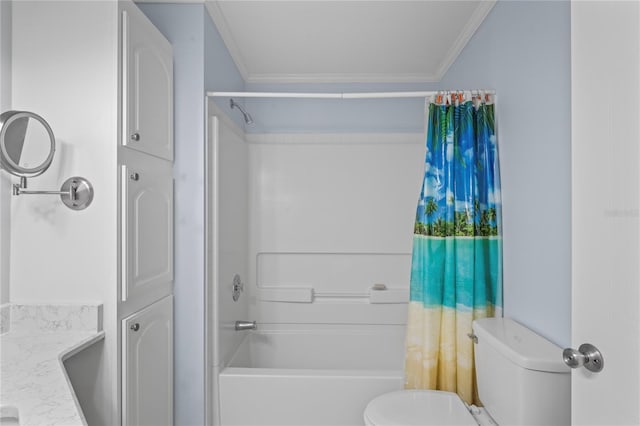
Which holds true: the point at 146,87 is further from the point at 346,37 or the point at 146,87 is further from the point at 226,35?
the point at 346,37

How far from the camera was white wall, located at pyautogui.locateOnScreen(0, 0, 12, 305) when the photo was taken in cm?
149

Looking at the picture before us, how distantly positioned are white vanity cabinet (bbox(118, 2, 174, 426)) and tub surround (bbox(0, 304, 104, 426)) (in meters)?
0.14

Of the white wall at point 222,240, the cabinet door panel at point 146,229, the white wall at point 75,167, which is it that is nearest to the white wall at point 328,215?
the white wall at point 222,240

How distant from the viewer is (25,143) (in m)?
1.42

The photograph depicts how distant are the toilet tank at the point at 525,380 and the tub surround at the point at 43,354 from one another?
1290 millimetres

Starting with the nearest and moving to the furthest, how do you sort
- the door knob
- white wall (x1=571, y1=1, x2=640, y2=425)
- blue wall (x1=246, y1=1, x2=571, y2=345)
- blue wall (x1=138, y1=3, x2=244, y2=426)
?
white wall (x1=571, y1=1, x2=640, y2=425) < the door knob < blue wall (x1=246, y1=1, x2=571, y2=345) < blue wall (x1=138, y1=3, x2=244, y2=426)

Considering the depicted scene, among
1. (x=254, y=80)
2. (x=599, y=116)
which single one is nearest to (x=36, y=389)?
(x=599, y=116)

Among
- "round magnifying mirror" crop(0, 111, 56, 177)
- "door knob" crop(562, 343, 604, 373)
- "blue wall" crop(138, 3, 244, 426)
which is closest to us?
"door knob" crop(562, 343, 604, 373)

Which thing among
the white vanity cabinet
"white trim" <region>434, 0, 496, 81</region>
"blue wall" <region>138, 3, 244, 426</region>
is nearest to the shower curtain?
"white trim" <region>434, 0, 496, 81</region>

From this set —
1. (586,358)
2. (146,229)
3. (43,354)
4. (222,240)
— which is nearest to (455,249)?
(586,358)

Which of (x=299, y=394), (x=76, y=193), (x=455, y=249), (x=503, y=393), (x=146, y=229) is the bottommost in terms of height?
(x=299, y=394)

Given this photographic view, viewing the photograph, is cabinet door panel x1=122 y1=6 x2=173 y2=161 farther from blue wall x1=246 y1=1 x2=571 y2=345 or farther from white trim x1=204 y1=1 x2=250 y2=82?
blue wall x1=246 y1=1 x2=571 y2=345

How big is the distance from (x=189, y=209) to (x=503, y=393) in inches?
61.2

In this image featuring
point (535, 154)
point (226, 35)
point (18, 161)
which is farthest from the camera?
point (226, 35)
